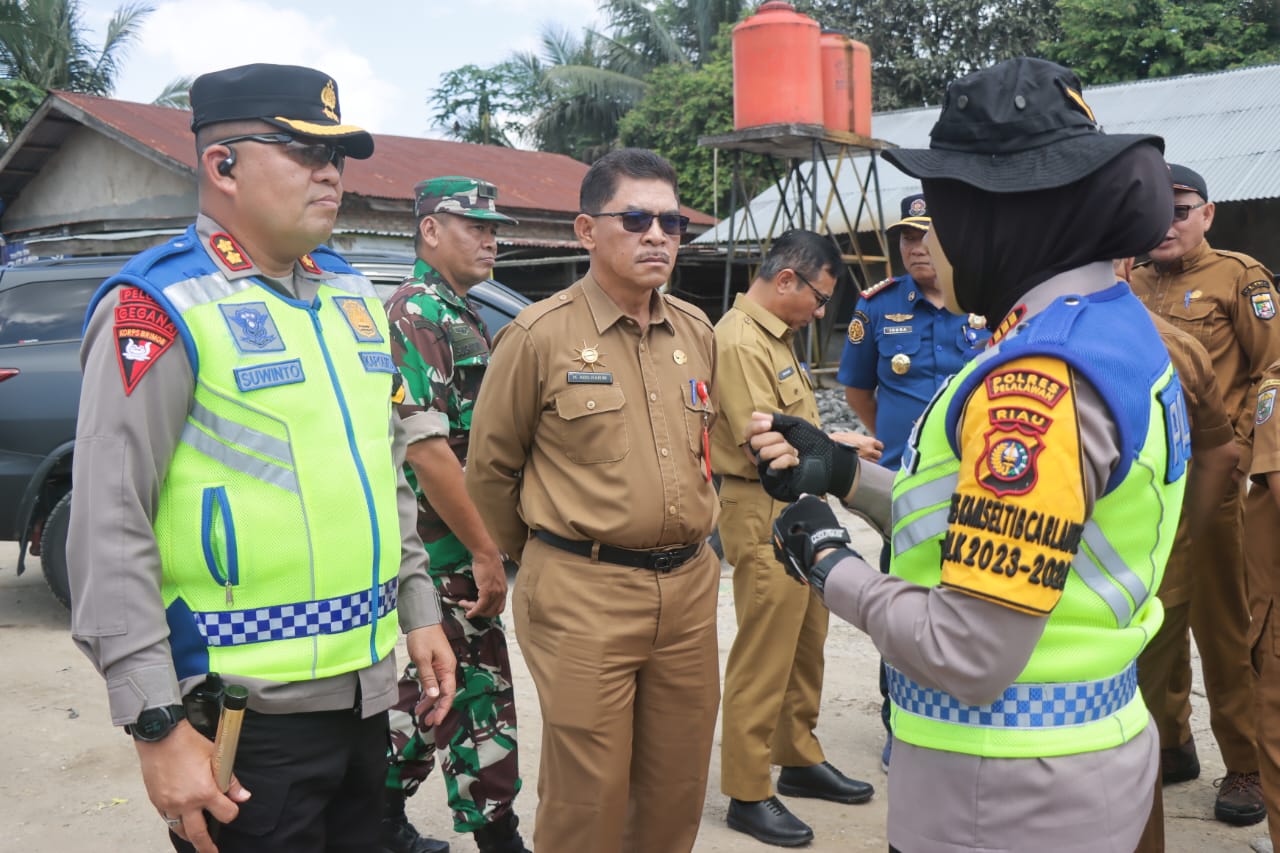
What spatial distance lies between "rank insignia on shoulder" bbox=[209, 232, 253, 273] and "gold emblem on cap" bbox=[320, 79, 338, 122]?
322mm

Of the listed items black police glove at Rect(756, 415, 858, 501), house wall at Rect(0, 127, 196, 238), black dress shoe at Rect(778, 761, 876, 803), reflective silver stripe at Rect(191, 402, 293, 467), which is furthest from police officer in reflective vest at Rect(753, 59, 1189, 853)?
house wall at Rect(0, 127, 196, 238)

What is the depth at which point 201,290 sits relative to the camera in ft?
6.63

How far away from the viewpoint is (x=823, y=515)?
1.94 metres

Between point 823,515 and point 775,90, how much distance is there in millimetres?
10495

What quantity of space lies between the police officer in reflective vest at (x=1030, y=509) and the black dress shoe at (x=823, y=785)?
2.47 m

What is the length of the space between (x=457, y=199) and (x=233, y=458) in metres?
2.12

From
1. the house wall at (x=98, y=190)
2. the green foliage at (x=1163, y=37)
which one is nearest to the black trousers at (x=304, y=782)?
the house wall at (x=98, y=190)

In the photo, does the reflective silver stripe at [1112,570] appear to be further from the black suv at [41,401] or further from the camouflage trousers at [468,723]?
the black suv at [41,401]

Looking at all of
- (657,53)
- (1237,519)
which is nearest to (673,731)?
(1237,519)

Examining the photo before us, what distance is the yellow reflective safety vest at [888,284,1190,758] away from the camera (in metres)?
1.66

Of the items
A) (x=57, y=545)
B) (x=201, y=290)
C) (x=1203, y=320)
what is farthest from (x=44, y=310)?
(x=1203, y=320)

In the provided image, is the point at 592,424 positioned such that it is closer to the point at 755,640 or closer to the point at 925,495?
the point at 925,495

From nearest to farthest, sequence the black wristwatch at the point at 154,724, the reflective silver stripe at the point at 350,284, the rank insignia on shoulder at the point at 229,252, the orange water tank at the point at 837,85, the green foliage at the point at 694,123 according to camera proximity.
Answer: the black wristwatch at the point at 154,724
the rank insignia on shoulder at the point at 229,252
the reflective silver stripe at the point at 350,284
the orange water tank at the point at 837,85
the green foliage at the point at 694,123

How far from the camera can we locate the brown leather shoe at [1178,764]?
4.29m
